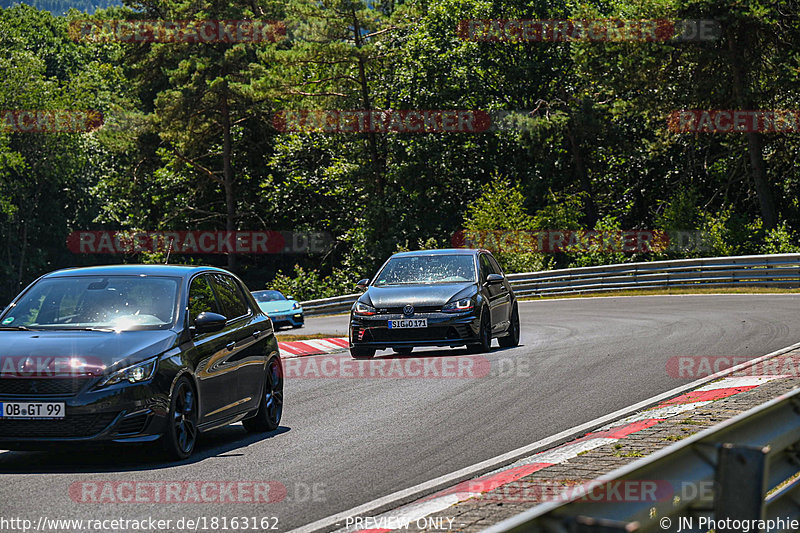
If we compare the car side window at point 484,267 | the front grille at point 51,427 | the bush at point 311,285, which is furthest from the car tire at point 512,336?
the bush at point 311,285

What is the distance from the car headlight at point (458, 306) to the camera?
660 inches

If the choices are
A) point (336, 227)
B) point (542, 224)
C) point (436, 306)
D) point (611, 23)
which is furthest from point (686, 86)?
point (436, 306)

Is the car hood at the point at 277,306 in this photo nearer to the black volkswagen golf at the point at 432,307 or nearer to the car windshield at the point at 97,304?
the black volkswagen golf at the point at 432,307

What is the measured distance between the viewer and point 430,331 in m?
16.7

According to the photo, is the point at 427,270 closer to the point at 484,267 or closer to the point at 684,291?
the point at 484,267

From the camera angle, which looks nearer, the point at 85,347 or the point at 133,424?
the point at 133,424

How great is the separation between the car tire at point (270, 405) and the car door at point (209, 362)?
0.67 metres

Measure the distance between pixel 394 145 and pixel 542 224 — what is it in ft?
31.1

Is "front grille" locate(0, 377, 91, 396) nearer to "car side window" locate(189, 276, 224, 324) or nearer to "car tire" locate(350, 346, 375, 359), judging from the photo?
"car side window" locate(189, 276, 224, 324)

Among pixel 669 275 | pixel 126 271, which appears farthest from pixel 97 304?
pixel 669 275

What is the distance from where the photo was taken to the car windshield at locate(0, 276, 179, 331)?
9.05 meters

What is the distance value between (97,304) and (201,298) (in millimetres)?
932

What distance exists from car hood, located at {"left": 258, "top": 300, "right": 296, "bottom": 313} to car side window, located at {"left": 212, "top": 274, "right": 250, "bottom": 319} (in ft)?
70.8

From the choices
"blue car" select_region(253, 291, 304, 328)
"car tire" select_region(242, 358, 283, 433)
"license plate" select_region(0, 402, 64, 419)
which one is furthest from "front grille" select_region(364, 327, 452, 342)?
"blue car" select_region(253, 291, 304, 328)
